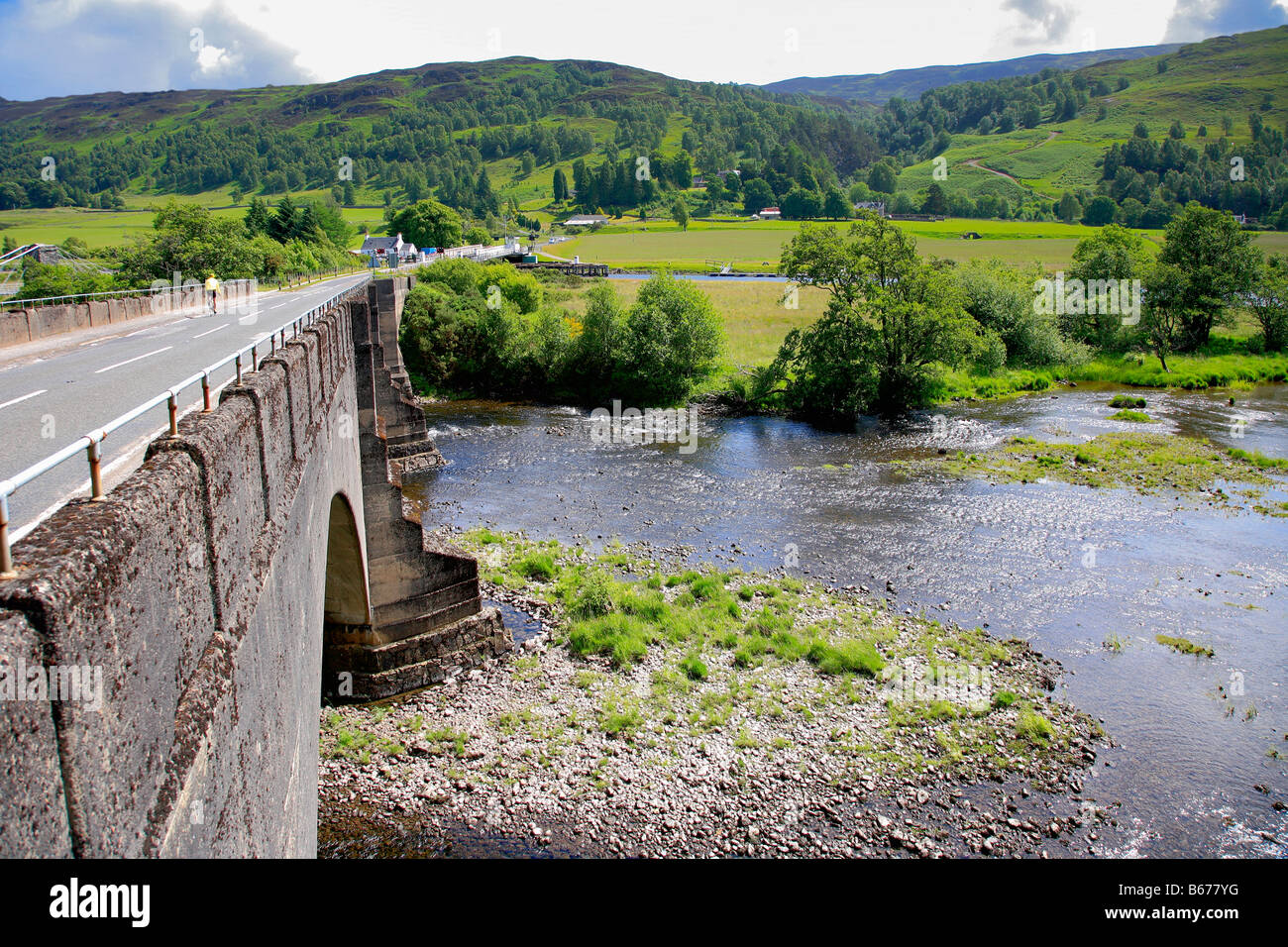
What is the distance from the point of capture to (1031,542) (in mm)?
27125

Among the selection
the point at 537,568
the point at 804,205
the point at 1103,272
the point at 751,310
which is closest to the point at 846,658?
the point at 537,568

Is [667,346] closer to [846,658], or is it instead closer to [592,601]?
[592,601]

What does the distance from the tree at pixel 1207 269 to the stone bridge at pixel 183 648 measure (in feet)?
214

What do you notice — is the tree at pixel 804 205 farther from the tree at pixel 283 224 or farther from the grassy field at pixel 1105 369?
the grassy field at pixel 1105 369

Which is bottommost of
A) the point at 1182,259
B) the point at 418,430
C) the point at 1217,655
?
the point at 1217,655

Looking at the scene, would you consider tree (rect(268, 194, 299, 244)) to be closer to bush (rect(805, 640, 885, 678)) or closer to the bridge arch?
the bridge arch

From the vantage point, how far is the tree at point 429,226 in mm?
117250

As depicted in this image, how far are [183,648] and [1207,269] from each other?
69.7 meters

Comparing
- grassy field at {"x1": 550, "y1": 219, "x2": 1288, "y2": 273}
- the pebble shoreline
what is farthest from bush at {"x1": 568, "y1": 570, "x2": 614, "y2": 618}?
grassy field at {"x1": 550, "y1": 219, "x2": 1288, "y2": 273}

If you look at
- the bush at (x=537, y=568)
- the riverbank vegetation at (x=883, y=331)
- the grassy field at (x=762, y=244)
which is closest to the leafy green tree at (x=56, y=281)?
the riverbank vegetation at (x=883, y=331)

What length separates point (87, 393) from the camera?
→ 40.2ft

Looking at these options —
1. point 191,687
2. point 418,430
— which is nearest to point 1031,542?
point 418,430
